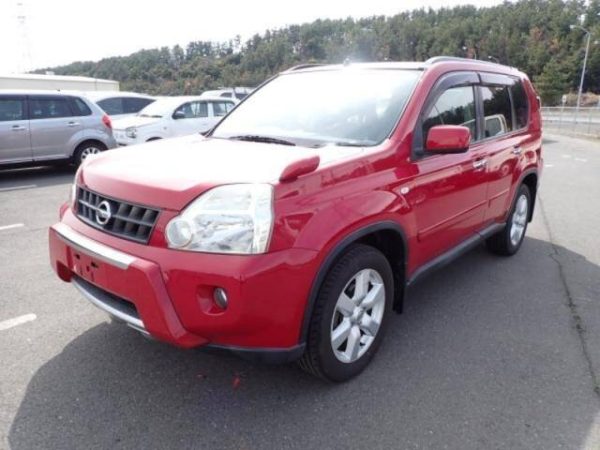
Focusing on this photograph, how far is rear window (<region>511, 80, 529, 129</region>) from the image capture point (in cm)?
472

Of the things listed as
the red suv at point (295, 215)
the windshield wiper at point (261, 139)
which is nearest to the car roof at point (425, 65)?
the red suv at point (295, 215)

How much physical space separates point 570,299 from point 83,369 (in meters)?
3.72

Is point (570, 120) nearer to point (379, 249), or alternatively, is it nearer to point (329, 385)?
point (379, 249)

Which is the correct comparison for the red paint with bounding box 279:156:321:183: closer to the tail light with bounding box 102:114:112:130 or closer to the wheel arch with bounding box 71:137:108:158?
the wheel arch with bounding box 71:137:108:158

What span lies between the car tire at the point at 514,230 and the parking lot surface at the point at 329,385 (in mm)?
724

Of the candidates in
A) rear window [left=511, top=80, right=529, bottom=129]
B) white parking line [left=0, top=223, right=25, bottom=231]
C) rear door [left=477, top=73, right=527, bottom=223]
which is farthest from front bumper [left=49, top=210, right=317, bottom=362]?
white parking line [left=0, top=223, right=25, bottom=231]

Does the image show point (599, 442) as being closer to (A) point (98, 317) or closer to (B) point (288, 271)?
(B) point (288, 271)

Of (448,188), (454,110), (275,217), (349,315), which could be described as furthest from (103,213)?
(454,110)

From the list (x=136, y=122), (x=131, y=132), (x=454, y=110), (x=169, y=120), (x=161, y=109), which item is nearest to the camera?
(x=454, y=110)

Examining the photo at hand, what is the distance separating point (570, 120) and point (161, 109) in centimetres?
3176

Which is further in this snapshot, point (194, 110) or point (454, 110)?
point (194, 110)

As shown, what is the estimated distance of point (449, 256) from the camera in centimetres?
361

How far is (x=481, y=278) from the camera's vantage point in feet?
14.6

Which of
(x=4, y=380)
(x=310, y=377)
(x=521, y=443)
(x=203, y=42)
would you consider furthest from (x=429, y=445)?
(x=203, y=42)
